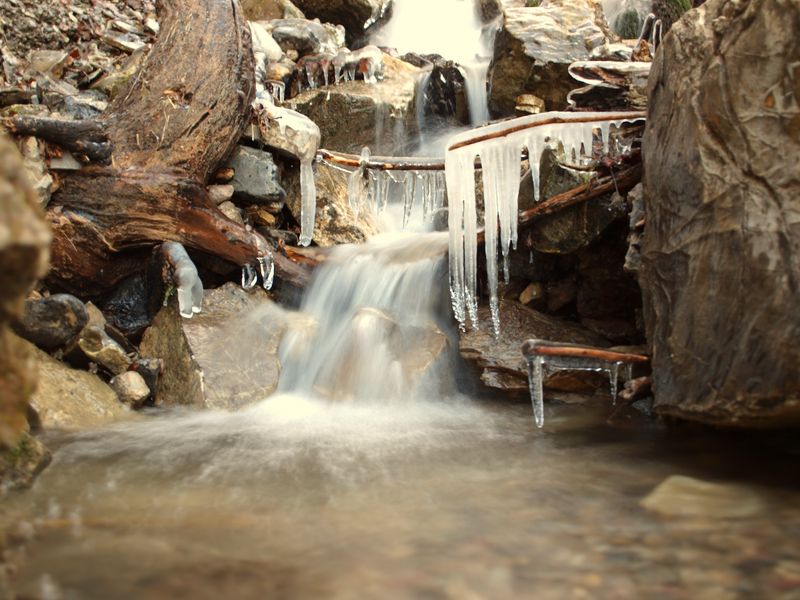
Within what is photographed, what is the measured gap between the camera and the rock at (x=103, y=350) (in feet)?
16.4

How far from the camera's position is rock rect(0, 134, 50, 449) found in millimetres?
1396

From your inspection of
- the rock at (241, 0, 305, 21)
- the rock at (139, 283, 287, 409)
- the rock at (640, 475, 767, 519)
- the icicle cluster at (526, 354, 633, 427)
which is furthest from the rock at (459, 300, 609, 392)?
the rock at (241, 0, 305, 21)

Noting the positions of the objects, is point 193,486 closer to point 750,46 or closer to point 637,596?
point 637,596

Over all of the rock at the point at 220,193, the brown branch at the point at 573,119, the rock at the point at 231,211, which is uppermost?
the brown branch at the point at 573,119

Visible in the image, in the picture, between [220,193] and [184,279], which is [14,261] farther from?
[220,193]

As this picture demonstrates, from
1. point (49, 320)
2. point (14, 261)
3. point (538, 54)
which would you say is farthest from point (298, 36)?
point (14, 261)

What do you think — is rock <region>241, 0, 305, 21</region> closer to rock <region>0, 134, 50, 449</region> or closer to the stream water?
the stream water

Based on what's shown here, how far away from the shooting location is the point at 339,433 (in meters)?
4.37

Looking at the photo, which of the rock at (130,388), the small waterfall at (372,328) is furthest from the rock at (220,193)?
the rock at (130,388)

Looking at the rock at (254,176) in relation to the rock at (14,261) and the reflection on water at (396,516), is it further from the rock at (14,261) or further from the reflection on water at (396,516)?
the rock at (14,261)

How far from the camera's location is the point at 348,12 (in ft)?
42.8

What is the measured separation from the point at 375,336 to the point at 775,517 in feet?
11.6

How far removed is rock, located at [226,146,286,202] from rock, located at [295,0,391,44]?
7573 mm

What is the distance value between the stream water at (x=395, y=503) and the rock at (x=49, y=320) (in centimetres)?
91
